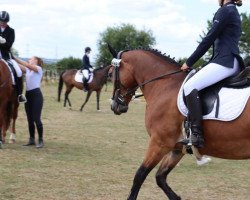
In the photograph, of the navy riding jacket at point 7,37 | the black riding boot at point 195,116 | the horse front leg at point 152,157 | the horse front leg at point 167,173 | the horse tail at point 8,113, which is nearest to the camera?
the black riding boot at point 195,116

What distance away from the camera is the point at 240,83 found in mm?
5840

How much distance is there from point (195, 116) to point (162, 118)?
0.52 meters

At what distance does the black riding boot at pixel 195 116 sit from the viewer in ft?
19.3

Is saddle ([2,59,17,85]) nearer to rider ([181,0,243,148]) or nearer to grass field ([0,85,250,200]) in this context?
grass field ([0,85,250,200])

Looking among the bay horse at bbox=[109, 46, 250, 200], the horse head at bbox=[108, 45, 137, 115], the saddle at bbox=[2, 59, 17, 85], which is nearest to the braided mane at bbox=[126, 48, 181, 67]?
the bay horse at bbox=[109, 46, 250, 200]

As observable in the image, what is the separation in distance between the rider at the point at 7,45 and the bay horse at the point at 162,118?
484cm

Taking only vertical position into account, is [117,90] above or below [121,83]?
below

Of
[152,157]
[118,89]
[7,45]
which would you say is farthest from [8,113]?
[152,157]

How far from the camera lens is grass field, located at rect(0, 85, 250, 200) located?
734 cm

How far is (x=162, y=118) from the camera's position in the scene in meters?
6.23

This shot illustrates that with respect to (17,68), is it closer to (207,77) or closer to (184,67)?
(184,67)

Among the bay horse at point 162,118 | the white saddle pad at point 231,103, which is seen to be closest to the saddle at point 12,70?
the bay horse at point 162,118

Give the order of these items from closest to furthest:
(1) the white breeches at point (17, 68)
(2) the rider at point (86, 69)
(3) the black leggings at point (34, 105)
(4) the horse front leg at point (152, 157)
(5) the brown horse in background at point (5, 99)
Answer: (4) the horse front leg at point (152, 157), (5) the brown horse in background at point (5, 99), (1) the white breeches at point (17, 68), (3) the black leggings at point (34, 105), (2) the rider at point (86, 69)

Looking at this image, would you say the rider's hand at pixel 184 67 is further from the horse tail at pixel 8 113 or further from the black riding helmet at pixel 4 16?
the horse tail at pixel 8 113
